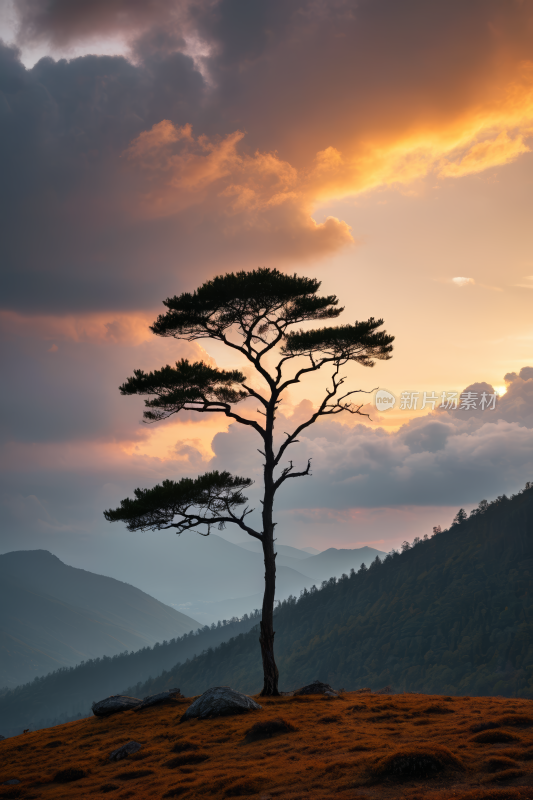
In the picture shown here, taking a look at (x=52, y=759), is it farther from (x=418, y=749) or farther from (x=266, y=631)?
(x=418, y=749)

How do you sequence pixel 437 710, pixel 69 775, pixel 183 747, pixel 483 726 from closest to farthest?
1. pixel 483 726
2. pixel 69 775
3. pixel 183 747
4. pixel 437 710

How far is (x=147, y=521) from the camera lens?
25.1 metres

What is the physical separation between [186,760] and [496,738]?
8.61 metres

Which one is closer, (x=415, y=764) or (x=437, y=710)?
(x=415, y=764)

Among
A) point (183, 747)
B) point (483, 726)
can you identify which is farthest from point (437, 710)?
point (183, 747)

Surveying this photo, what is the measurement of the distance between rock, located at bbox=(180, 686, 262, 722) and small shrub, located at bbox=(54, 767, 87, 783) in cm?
525

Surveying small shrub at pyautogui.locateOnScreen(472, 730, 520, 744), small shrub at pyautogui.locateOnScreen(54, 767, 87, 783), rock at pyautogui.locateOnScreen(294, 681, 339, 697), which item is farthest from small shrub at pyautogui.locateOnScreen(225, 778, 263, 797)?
rock at pyautogui.locateOnScreen(294, 681, 339, 697)

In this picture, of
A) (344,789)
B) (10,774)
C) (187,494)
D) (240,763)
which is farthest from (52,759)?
(344,789)

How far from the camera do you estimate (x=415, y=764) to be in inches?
461

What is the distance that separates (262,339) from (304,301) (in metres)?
2.87

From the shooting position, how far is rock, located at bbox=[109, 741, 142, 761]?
1753cm

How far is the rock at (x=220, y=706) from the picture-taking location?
20.3 meters

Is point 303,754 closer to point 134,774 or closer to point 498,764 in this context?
point 134,774

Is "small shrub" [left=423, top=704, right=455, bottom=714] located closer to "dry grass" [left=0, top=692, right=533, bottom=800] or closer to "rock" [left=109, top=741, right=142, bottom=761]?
"dry grass" [left=0, top=692, right=533, bottom=800]
